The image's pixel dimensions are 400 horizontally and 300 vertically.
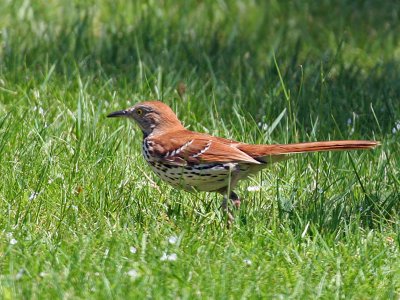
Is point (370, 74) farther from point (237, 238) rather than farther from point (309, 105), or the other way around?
point (237, 238)

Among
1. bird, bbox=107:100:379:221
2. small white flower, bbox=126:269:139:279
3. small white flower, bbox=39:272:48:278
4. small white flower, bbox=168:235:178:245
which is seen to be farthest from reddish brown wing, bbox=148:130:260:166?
small white flower, bbox=39:272:48:278

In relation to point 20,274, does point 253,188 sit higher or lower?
lower

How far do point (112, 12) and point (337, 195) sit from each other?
3.70 meters

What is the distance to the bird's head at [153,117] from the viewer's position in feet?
18.4

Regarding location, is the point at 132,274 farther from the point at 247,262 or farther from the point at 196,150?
the point at 196,150

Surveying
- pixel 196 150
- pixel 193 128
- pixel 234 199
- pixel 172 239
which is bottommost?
pixel 193 128

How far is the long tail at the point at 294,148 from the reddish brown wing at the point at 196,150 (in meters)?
0.05

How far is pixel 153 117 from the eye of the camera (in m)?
5.63

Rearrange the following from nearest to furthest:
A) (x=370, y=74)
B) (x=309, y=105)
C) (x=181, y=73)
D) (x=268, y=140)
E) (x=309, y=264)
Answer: (x=309, y=264)
(x=268, y=140)
(x=309, y=105)
(x=181, y=73)
(x=370, y=74)

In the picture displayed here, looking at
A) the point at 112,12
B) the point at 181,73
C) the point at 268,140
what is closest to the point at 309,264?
the point at 268,140

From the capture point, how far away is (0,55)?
7.24 m

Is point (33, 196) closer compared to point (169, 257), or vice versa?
point (169, 257)

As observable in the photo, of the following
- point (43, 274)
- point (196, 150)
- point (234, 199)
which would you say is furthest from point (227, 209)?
point (43, 274)

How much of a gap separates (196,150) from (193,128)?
120 centimetres
